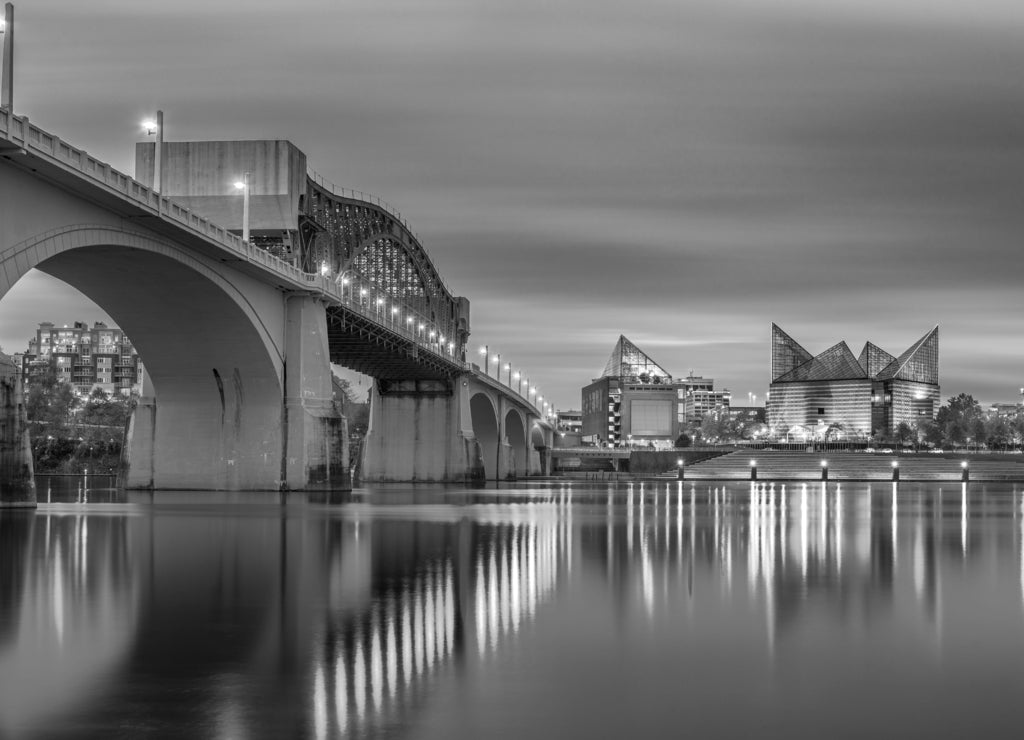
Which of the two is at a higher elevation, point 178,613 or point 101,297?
point 101,297

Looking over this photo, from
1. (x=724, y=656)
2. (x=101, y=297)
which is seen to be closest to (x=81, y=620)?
(x=724, y=656)

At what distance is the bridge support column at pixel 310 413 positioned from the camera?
204 feet

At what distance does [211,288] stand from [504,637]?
43.2 m

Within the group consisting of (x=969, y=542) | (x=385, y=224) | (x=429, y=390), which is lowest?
(x=969, y=542)

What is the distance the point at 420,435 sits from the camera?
109m

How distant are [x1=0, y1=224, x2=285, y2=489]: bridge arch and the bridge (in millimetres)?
74

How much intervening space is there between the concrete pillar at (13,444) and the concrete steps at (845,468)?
328 ft

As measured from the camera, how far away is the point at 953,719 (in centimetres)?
962

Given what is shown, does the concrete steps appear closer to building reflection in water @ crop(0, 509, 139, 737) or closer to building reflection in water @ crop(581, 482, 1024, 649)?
building reflection in water @ crop(581, 482, 1024, 649)

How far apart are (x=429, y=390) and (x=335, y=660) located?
326 feet

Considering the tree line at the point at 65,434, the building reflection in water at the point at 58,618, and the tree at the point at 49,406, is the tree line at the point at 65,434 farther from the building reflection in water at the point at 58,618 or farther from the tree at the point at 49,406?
the building reflection in water at the point at 58,618

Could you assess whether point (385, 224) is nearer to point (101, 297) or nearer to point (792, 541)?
point (101, 297)

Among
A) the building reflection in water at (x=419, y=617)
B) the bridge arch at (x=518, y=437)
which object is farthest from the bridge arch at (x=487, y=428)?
the building reflection in water at (x=419, y=617)

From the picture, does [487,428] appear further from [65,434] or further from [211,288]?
[211,288]
